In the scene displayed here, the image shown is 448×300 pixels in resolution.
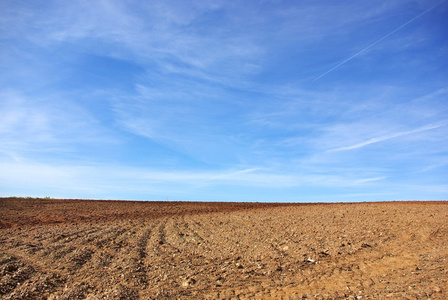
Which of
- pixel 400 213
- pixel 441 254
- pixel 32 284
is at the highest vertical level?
pixel 400 213

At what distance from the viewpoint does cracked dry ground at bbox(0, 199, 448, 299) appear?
24.2ft

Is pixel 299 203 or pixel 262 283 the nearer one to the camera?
pixel 262 283

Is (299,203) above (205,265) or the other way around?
above

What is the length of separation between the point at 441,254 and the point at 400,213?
24.4 ft

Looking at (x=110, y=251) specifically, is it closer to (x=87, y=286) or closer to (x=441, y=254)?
(x=87, y=286)

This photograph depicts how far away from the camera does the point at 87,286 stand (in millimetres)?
7910

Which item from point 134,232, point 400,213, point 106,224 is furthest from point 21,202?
point 400,213

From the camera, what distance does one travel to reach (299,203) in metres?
24.7

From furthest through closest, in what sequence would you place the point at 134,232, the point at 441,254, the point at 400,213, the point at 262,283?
the point at 400,213
the point at 134,232
the point at 441,254
the point at 262,283

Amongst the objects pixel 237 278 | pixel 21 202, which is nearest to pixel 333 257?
pixel 237 278

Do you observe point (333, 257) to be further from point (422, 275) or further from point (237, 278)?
point (237, 278)

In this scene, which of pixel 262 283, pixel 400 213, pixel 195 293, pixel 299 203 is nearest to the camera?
pixel 195 293

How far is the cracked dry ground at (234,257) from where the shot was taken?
736 cm

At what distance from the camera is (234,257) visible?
10039 mm
